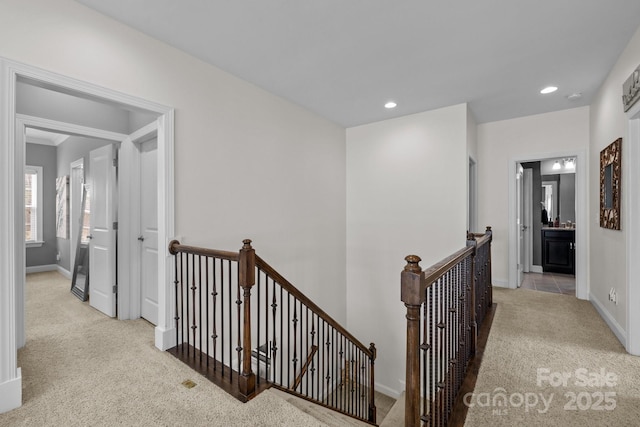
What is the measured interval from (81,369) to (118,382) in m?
0.40

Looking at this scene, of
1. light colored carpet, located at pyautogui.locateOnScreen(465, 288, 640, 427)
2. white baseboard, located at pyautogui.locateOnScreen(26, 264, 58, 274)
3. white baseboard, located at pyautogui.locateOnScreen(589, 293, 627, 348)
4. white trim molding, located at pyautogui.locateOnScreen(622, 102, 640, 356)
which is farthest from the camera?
white baseboard, located at pyautogui.locateOnScreen(26, 264, 58, 274)

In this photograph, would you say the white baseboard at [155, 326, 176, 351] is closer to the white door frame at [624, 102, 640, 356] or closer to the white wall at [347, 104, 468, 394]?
the white wall at [347, 104, 468, 394]

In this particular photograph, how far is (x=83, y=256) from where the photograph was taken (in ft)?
13.4

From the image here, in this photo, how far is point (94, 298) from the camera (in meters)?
3.50

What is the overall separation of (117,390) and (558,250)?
290 inches

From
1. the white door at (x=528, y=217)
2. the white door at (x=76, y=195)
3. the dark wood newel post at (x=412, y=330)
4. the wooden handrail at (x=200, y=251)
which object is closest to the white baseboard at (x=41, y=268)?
the white door at (x=76, y=195)

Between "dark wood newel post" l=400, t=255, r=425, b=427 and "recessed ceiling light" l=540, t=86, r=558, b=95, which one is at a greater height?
"recessed ceiling light" l=540, t=86, r=558, b=95

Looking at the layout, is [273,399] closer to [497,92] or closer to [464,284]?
[464,284]

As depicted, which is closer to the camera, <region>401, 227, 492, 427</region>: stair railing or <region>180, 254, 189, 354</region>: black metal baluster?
<region>401, 227, 492, 427</region>: stair railing

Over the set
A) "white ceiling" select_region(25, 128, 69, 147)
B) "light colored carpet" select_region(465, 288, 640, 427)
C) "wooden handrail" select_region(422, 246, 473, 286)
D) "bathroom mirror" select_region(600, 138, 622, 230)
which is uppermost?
"white ceiling" select_region(25, 128, 69, 147)

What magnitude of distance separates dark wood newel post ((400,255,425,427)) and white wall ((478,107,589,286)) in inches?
157

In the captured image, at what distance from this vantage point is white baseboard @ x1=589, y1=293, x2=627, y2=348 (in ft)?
8.51

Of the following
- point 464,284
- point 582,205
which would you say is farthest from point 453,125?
point 464,284

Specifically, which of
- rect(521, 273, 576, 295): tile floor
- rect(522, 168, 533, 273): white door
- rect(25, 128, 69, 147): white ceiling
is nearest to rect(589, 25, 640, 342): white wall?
rect(521, 273, 576, 295): tile floor
